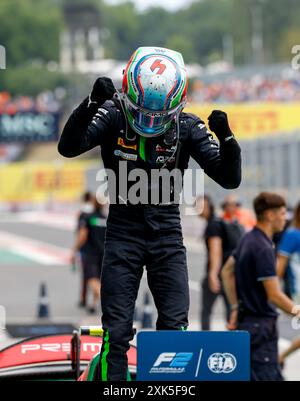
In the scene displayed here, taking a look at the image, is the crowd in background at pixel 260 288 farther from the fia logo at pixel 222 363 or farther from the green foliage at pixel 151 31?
the green foliage at pixel 151 31

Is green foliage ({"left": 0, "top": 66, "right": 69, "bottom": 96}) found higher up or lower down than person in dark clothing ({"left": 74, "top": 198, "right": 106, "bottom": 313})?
higher up

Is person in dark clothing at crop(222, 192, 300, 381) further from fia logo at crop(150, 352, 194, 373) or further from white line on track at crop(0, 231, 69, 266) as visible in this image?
white line on track at crop(0, 231, 69, 266)

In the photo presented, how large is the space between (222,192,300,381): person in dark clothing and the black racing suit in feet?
7.74

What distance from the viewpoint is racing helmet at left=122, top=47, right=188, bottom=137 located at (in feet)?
17.4

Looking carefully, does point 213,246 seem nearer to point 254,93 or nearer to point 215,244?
point 215,244

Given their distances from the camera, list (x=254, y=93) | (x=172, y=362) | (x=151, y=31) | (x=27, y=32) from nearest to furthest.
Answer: (x=172, y=362), (x=254, y=93), (x=27, y=32), (x=151, y=31)

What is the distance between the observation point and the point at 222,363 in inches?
173

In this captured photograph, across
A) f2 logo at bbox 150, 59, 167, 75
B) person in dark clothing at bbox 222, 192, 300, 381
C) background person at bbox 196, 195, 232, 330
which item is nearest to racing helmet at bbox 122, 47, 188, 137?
f2 logo at bbox 150, 59, 167, 75

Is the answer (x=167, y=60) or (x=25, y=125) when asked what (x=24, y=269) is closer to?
(x=167, y=60)

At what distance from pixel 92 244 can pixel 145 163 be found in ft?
36.9

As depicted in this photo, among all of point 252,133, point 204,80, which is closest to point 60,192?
point 252,133

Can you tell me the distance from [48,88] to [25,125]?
32.6 metres

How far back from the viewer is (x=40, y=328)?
1386cm

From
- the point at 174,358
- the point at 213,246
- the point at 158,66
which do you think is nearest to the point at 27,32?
the point at 213,246
